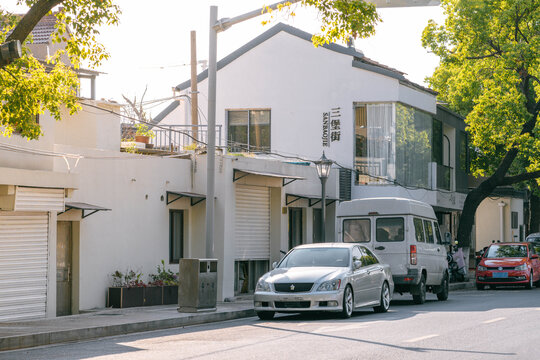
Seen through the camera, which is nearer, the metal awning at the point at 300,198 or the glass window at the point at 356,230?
the glass window at the point at 356,230

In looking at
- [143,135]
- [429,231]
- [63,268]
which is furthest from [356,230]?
[63,268]

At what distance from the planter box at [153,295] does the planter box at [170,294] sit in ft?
0.53

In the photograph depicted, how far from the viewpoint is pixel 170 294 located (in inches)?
904

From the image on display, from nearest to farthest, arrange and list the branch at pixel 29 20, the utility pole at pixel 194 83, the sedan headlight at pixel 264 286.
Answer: the branch at pixel 29 20 < the sedan headlight at pixel 264 286 < the utility pole at pixel 194 83

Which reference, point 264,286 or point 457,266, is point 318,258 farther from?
point 457,266

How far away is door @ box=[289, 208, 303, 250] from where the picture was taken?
3039cm

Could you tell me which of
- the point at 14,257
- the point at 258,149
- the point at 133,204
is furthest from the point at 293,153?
the point at 14,257

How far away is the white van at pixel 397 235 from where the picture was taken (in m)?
23.4

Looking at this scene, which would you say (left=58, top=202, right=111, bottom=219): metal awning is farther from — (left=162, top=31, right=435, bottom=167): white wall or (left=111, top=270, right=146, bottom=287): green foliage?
(left=162, top=31, right=435, bottom=167): white wall

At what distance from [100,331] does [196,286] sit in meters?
3.79

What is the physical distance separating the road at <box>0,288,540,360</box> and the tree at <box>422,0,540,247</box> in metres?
19.4

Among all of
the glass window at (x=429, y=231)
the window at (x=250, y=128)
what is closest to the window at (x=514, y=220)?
the window at (x=250, y=128)

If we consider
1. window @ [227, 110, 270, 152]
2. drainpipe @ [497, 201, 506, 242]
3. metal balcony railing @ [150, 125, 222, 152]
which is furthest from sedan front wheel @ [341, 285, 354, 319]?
drainpipe @ [497, 201, 506, 242]

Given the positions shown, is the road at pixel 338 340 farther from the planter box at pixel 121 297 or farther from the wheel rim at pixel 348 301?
the planter box at pixel 121 297
